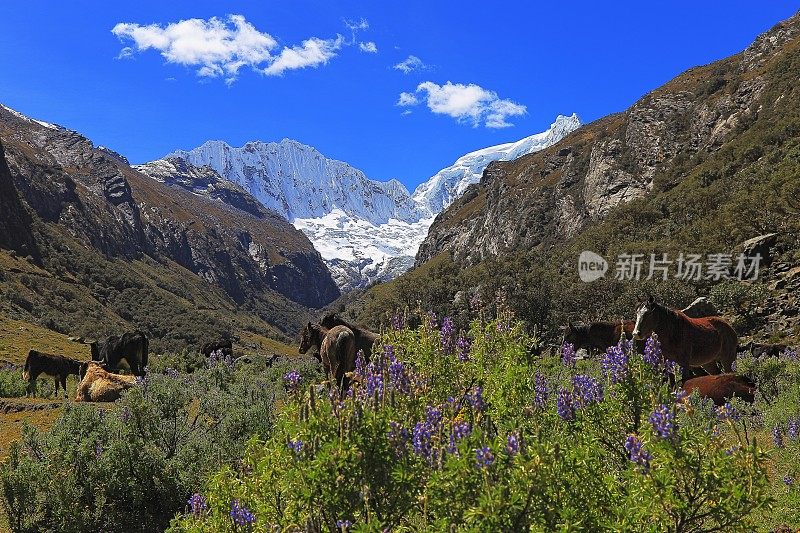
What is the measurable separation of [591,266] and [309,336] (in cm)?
6411

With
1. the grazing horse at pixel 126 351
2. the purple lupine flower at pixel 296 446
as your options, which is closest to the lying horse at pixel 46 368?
the grazing horse at pixel 126 351

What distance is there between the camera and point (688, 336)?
18203mm

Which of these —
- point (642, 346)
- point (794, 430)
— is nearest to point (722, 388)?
point (642, 346)

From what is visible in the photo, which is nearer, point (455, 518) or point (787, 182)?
point (455, 518)

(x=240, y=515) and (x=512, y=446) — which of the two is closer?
(x=512, y=446)

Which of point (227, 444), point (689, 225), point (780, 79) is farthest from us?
point (780, 79)

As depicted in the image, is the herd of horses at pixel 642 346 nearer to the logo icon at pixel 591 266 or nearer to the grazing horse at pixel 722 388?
the grazing horse at pixel 722 388

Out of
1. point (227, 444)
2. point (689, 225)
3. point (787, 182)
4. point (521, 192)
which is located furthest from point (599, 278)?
point (521, 192)

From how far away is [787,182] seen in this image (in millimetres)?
58406

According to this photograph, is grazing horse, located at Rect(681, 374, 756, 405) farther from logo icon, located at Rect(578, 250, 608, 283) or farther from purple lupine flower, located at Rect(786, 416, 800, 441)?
logo icon, located at Rect(578, 250, 608, 283)

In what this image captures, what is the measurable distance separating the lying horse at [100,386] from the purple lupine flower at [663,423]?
927 inches

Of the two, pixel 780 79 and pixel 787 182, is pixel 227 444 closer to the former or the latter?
pixel 787 182

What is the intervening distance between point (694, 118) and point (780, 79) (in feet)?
73.4

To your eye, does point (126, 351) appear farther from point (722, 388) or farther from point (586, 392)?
point (586, 392)
